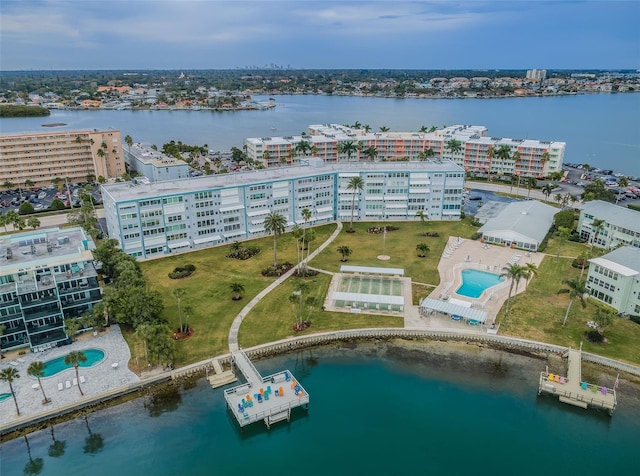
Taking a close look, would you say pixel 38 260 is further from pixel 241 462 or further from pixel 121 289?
pixel 241 462

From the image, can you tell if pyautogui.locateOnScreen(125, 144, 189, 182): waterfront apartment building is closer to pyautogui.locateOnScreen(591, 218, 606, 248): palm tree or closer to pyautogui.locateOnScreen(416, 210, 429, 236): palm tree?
pyautogui.locateOnScreen(416, 210, 429, 236): palm tree

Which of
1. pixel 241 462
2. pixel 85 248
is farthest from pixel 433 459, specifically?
pixel 85 248

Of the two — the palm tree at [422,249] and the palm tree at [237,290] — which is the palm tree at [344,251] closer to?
the palm tree at [422,249]

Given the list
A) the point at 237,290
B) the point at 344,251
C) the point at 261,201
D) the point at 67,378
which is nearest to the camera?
the point at 67,378

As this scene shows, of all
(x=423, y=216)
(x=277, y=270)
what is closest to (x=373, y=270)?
(x=277, y=270)

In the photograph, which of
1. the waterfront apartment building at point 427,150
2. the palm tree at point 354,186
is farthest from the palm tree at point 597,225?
the waterfront apartment building at point 427,150

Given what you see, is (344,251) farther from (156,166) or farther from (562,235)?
(156,166)
